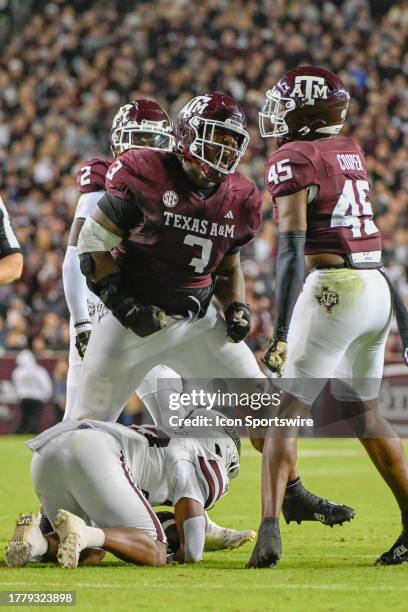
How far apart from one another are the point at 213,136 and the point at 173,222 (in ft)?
1.36

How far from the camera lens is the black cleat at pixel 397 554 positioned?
504 cm

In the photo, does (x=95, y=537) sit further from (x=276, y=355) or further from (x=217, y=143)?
(x=217, y=143)

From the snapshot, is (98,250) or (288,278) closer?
(288,278)

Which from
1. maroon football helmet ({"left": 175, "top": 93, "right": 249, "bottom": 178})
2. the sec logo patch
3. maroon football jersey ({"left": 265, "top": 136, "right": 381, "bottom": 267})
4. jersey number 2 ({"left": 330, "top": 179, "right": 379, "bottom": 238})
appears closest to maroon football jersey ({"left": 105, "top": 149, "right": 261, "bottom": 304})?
the sec logo patch

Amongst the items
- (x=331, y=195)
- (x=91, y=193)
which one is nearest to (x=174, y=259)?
(x=331, y=195)

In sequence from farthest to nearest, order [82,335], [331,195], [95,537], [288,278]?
[82,335], [331,195], [288,278], [95,537]

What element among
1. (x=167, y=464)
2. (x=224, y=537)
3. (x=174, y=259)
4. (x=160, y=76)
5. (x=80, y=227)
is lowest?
(x=224, y=537)

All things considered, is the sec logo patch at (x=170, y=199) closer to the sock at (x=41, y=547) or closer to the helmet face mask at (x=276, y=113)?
the helmet face mask at (x=276, y=113)

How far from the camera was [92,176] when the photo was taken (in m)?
6.34

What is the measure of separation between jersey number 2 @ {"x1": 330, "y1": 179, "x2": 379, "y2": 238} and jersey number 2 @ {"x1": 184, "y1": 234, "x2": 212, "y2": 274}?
57cm

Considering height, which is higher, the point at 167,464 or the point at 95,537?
the point at 167,464

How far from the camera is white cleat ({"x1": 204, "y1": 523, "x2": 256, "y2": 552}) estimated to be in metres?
5.45

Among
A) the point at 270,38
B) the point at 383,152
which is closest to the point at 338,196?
the point at 383,152

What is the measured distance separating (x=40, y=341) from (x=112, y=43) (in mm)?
6582
